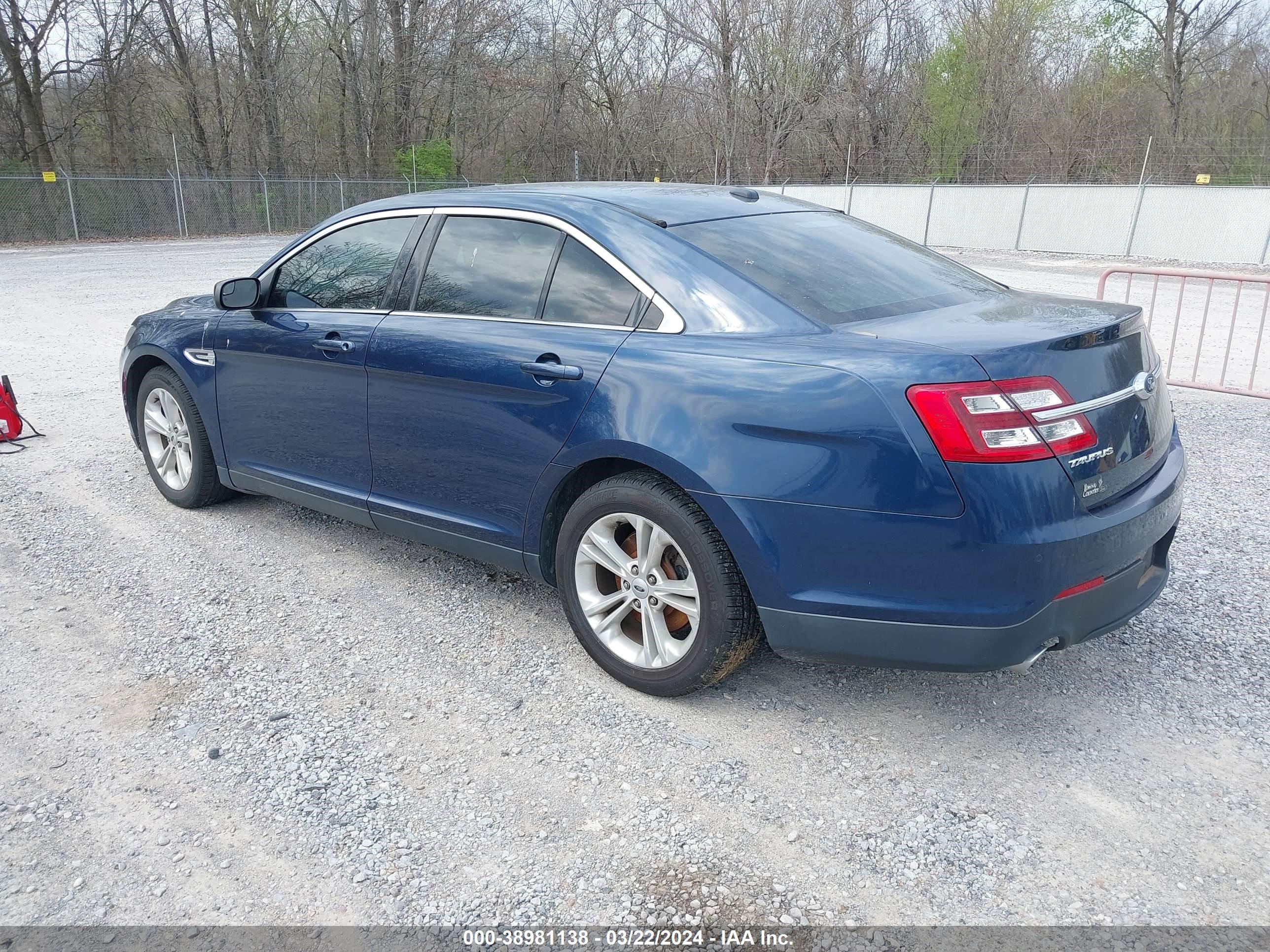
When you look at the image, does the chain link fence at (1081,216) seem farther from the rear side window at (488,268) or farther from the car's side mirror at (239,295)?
the rear side window at (488,268)

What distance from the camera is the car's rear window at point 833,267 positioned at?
10.4 feet

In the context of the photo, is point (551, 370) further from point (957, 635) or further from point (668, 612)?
point (957, 635)

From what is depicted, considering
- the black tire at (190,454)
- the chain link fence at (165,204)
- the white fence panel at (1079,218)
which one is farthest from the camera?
the chain link fence at (165,204)

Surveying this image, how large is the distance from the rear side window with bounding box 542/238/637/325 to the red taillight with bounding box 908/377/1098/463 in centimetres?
108

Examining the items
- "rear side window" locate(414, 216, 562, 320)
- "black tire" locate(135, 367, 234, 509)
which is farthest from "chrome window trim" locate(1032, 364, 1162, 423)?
"black tire" locate(135, 367, 234, 509)

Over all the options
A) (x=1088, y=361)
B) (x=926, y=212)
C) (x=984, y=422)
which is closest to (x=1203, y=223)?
(x=926, y=212)

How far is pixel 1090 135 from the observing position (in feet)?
112

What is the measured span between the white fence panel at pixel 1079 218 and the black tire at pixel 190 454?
999 inches

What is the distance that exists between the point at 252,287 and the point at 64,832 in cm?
256

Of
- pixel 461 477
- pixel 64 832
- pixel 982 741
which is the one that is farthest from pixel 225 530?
pixel 982 741

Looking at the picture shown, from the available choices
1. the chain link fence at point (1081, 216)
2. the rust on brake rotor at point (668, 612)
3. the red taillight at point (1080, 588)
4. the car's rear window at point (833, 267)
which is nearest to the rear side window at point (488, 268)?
the car's rear window at point (833, 267)

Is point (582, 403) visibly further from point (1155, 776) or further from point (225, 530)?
point (225, 530)

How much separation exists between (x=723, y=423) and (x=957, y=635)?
34.6 inches

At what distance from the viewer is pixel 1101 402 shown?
9.17 ft
